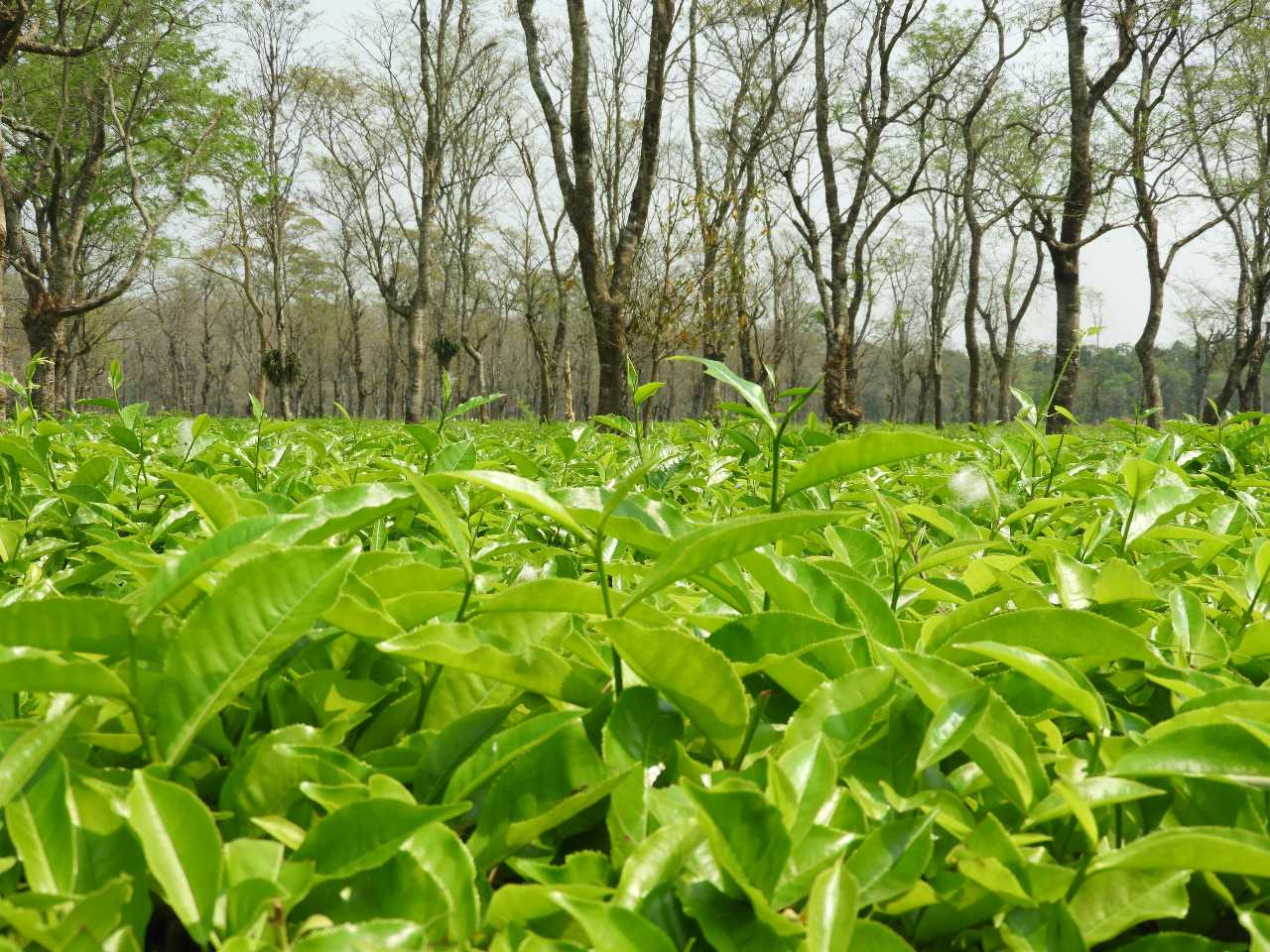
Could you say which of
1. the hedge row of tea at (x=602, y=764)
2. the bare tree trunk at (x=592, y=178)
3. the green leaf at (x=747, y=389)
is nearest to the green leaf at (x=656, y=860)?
the hedge row of tea at (x=602, y=764)

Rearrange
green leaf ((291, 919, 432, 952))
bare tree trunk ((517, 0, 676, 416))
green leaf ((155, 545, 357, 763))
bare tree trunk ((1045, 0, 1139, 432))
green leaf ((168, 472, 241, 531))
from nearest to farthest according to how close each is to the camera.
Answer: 1. green leaf ((291, 919, 432, 952))
2. green leaf ((155, 545, 357, 763))
3. green leaf ((168, 472, 241, 531))
4. bare tree trunk ((517, 0, 676, 416))
5. bare tree trunk ((1045, 0, 1139, 432))

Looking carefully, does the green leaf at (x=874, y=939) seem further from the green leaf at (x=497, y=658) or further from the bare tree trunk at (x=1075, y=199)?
the bare tree trunk at (x=1075, y=199)

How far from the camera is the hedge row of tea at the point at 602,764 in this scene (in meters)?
0.43

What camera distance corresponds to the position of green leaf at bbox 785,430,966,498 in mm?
703

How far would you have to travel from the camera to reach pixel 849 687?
0.58m

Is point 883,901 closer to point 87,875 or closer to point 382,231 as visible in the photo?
point 87,875

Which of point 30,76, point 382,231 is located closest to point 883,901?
point 30,76

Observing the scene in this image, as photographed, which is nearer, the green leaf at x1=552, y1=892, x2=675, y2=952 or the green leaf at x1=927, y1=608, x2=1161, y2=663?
the green leaf at x1=552, y1=892, x2=675, y2=952

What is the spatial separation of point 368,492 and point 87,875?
323 millimetres

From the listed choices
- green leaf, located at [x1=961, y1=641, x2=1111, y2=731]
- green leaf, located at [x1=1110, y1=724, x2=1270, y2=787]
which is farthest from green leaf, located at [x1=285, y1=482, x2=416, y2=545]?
green leaf, located at [x1=1110, y1=724, x2=1270, y2=787]

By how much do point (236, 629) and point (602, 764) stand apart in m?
0.25

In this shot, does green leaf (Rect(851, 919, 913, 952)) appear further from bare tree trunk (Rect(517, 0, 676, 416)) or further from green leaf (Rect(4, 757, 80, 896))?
bare tree trunk (Rect(517, 0, 676, 416))

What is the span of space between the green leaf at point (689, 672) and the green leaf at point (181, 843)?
9.6 inches

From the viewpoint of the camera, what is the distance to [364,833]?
0.45 meters
